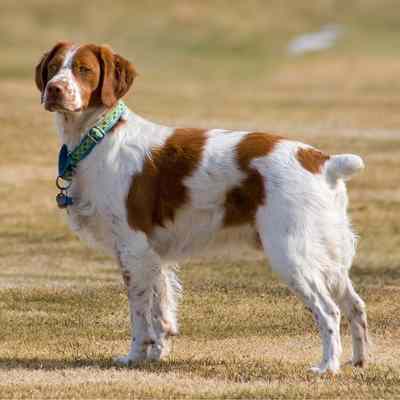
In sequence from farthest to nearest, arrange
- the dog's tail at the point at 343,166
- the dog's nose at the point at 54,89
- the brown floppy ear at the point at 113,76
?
the brown floppy ear at the point at 113,76, the dog's nose at the point at 54,89, the dog's tail at the point at 343,166

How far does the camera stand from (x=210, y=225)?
8.15 m

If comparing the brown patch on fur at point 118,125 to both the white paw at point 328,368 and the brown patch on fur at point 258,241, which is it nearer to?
the brown patch on fur at point 258,241

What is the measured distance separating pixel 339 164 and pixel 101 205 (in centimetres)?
157

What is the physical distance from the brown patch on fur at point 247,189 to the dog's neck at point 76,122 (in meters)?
1.02

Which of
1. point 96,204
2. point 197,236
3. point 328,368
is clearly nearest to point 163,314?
point 197,236

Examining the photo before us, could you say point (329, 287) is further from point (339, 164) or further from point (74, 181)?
point (74, 181)

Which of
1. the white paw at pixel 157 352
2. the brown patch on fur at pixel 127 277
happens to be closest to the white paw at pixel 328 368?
the white paw at pixel 157 352

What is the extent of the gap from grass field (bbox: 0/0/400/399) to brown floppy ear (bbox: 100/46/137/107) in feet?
5.85

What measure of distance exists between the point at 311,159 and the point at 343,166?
0.72ft

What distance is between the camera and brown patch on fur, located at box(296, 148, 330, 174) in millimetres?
8000

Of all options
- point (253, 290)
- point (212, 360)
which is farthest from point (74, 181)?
point (253, 290)

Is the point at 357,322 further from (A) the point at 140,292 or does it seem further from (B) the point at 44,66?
(B) the point at 44,66

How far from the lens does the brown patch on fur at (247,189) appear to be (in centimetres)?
794

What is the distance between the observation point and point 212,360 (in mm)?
8594
